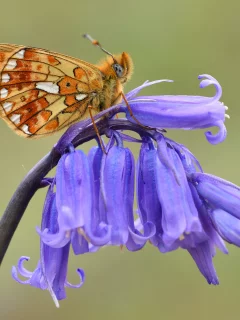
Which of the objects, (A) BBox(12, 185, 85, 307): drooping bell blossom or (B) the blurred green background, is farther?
(B) the blurred green background

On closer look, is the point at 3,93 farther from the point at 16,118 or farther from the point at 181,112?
the point at 181,112

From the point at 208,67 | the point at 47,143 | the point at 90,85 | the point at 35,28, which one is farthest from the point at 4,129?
the point at 90,85

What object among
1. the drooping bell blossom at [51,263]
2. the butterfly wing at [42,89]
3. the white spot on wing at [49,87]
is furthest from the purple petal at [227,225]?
the white spot on wing at [49,87]

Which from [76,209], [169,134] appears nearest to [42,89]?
[76,209]

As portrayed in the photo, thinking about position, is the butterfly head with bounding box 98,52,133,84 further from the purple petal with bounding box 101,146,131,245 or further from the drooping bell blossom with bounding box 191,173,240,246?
the drooping bell blossom with bounding box 191,173,240,246

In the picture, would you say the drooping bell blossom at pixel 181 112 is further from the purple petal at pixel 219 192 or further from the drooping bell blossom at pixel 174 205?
the purple petal at pixel 219 192

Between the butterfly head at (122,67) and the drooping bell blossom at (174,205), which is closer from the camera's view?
the drooping bell blossom at (174,205)

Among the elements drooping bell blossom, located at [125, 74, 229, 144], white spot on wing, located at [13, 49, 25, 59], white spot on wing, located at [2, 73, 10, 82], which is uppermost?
white spot on wing, located at [13, 49, 25, 59]

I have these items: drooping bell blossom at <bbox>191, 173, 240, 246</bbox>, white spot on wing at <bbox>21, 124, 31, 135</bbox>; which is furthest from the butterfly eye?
drooping bell blossom at <bbox>191, 173, 240, 246</bbox>
